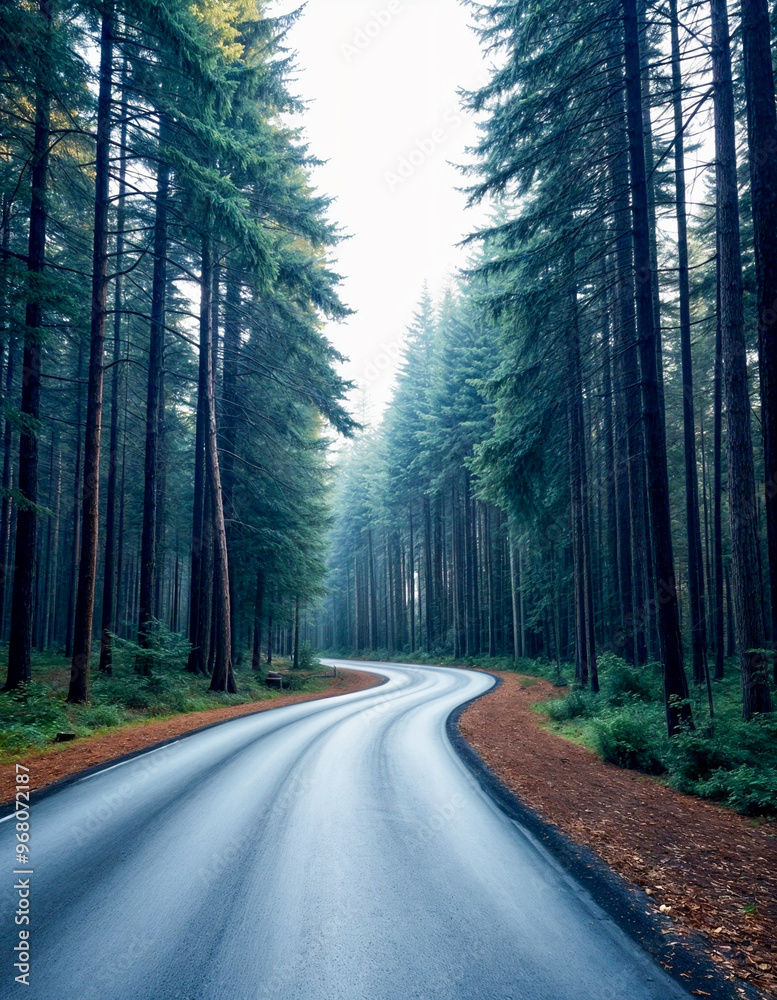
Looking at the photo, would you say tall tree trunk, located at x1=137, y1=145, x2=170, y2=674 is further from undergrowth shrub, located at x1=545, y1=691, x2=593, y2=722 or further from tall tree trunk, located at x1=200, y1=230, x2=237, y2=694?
undergrowth shrub, located at x1=545, y1=691, x2=593, y2=722

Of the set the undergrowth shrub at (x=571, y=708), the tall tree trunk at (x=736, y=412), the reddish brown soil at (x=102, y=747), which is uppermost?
the tall tree trunk at (x=736, y=412)

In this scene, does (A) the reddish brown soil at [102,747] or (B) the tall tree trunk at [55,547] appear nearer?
(A) the reddish brown soil at [102,747]

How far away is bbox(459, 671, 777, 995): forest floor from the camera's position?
11.5 ft

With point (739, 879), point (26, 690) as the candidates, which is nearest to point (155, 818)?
point (739, 879)

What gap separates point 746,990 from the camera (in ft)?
9.32

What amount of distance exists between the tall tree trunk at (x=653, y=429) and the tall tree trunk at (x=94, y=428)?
435 inches

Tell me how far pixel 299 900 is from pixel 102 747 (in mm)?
7119

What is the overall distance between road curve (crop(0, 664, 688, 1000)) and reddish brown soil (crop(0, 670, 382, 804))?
0.43 metres

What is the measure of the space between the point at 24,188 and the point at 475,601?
29.8m

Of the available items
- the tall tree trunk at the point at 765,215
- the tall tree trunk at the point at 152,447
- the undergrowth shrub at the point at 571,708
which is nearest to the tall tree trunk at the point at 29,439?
the tall tree trunk at the point at 152,447

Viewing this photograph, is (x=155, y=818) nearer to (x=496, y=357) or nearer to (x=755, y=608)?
(x=755, y=608)

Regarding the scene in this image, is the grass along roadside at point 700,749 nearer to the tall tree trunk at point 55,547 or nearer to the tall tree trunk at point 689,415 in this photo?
the tall tree trunk at point 689,415

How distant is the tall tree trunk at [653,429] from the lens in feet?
29.4

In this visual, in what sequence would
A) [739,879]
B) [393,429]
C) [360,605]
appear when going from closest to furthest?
[739,879], [393,429], [360,605]
